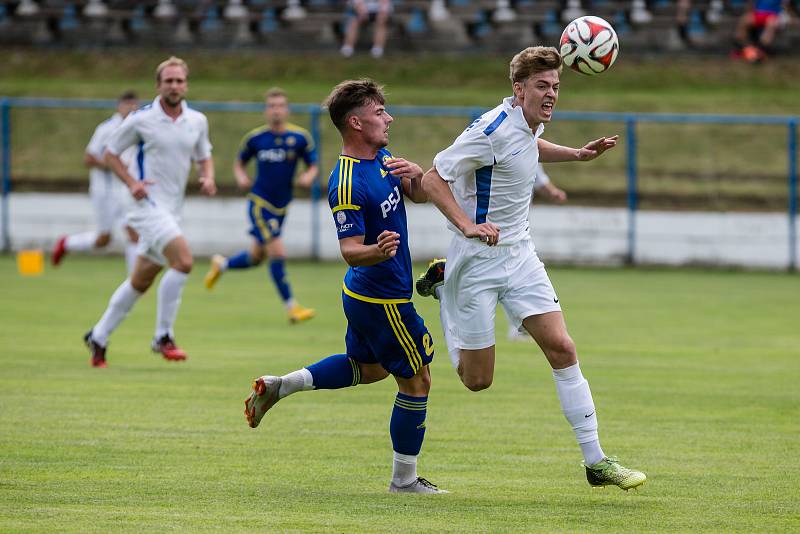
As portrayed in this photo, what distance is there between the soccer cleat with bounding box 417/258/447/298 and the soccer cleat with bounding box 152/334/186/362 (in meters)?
4.56

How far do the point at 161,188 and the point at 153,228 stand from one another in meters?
0.44

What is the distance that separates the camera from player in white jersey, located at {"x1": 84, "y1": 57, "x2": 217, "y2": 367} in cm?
1112

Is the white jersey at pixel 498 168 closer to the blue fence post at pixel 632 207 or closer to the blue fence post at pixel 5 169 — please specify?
the blue fence post at pixel 632 207

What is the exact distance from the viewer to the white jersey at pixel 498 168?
6.91 meters

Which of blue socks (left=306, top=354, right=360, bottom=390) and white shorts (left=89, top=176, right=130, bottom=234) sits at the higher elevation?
blue socks (left=306, top=354, right=360, bottom=390)

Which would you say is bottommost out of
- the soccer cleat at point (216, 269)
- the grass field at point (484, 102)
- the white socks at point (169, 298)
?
the grass field at point (484, 102)

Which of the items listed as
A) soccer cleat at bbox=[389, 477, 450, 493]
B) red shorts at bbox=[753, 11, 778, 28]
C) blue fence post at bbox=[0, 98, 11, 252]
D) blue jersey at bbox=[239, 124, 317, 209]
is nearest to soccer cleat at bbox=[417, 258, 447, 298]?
soccer cleat at bbox=[389, 477, 450, 493]

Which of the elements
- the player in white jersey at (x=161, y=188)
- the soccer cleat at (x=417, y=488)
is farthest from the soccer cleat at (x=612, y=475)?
the player in white jersey at (x=161, y=188)

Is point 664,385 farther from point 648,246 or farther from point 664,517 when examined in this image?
point 648,246

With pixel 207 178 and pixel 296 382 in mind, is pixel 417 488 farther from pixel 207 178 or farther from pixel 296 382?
pixel 207 178

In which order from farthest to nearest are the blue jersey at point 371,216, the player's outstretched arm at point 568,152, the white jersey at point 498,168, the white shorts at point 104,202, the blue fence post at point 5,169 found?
1. the blue fence post at point 5,169
2. the white shorts at point 104,202
3. the player's outstretched arm at point 568,152
4. the white jersey at point 498,168
5. the blue jersey at point 371,216

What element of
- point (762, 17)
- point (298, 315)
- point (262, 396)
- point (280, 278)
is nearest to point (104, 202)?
point (280, 278)

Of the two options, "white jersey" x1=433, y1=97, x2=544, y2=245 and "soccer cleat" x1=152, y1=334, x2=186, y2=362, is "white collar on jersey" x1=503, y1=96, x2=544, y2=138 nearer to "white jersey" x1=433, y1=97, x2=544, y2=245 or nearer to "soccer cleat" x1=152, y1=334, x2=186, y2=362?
"white jersey" x1=433, y1=97, x2=544, y2=245

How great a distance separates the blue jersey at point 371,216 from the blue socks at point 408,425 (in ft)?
1.71
